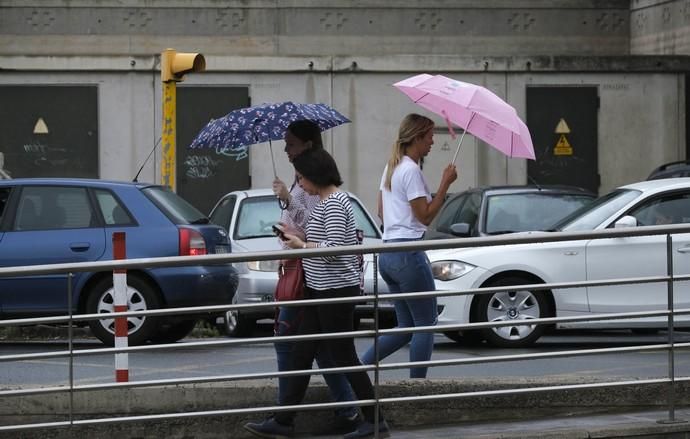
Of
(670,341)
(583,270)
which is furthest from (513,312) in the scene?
(670,341)

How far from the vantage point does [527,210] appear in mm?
15133

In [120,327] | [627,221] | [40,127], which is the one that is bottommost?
[120,327]

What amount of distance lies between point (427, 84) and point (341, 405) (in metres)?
2.26

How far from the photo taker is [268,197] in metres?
15.4

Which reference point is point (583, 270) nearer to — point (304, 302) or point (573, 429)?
point (573, 429)

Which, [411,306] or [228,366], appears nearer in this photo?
[228,366]

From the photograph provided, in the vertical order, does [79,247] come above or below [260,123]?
below

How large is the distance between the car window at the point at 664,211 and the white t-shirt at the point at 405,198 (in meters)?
4.72

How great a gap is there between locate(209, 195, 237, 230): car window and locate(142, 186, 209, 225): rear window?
193 cm

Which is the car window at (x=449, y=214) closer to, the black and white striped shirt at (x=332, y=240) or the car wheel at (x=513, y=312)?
the car wheel at (x=513, y=312)

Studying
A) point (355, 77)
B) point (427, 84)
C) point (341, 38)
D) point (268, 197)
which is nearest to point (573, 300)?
point (427, 84)

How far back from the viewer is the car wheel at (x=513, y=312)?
8.83 metres

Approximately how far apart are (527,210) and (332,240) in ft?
25.7

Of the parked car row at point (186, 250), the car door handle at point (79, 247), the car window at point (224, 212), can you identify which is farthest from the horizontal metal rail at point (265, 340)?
the car window at point (224, 212)
